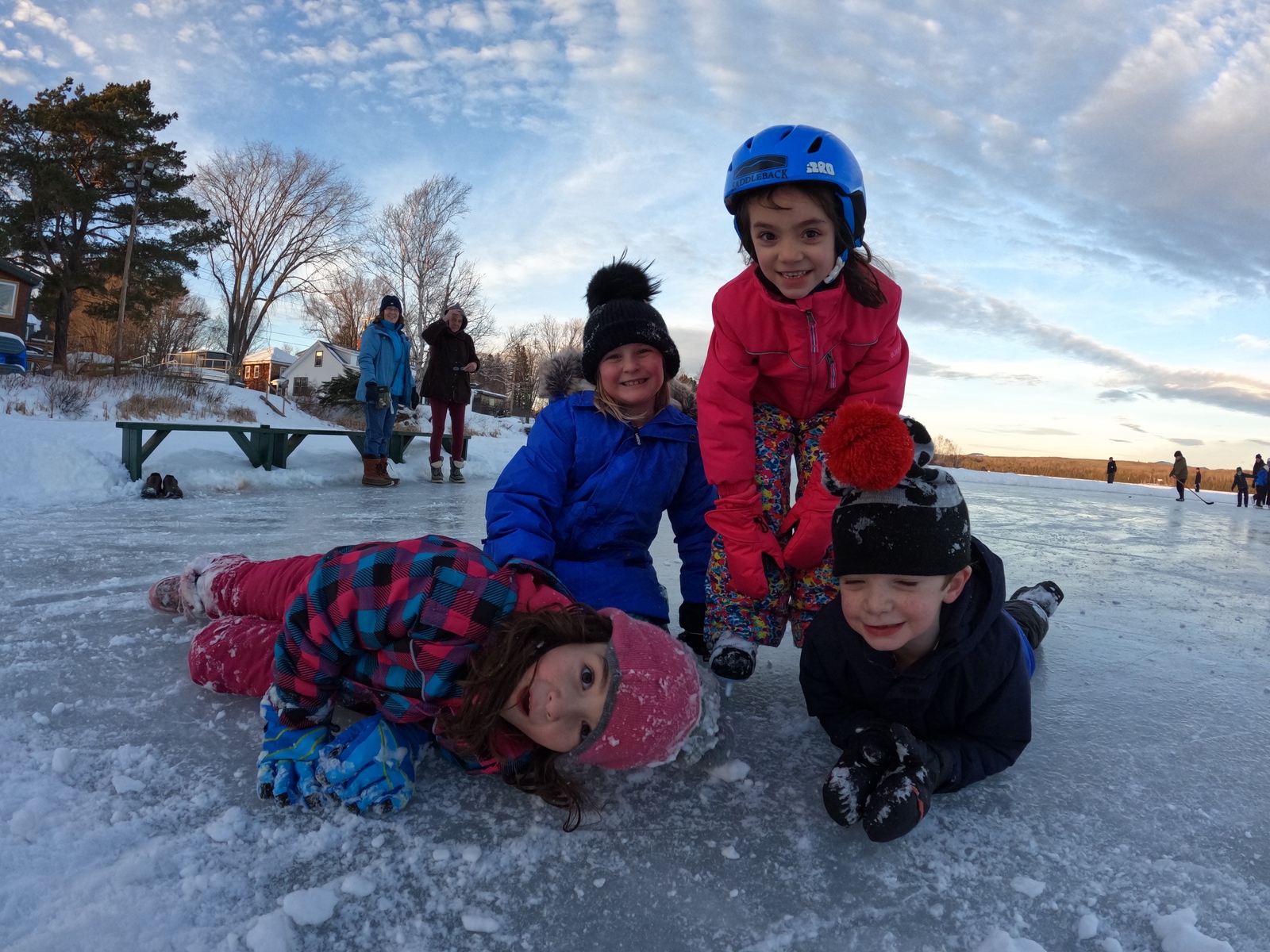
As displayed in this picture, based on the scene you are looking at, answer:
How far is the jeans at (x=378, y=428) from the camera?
6.38 meters

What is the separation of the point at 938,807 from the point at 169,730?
1.51m

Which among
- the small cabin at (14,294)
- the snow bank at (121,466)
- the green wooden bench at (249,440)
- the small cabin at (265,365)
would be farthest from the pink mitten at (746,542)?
the small cabin at (265,365)

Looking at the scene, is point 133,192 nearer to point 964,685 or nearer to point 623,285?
point 623,285

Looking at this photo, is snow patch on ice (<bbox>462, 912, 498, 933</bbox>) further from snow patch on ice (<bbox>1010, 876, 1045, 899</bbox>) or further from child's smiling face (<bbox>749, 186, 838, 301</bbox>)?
child's smiling face (<bbox>749, 186, 838, 301</bbox>)

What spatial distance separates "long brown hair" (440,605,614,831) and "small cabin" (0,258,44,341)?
28.0 meters


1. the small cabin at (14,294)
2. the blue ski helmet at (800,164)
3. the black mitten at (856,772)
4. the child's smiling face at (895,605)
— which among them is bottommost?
the black mitten at (856,772)

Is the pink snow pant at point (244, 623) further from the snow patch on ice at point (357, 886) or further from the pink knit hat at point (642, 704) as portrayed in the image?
the pink knit hat at point (642, 704)

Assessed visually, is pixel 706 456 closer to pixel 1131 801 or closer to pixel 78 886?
pixel 1131 801

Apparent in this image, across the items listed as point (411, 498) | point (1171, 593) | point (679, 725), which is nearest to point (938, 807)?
point (679, 725)

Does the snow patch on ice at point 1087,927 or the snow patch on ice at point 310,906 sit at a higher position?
the snow patch on ice at point 1087,927

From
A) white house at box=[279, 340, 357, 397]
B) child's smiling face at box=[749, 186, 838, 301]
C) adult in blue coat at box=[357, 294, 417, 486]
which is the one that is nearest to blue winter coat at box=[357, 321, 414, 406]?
adult in blue coat at box=[357, 294, 417, 486]

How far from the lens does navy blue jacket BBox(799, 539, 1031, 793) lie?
52.7 inches

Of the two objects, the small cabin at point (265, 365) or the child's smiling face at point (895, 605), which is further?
the small cabin at point (265, 365)

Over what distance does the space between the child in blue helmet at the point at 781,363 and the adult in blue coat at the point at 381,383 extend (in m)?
4.85
